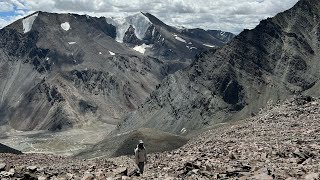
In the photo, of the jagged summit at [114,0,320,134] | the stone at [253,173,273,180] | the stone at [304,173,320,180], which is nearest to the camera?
the stone at [304,173,320,180]

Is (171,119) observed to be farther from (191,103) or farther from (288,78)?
(288,78)

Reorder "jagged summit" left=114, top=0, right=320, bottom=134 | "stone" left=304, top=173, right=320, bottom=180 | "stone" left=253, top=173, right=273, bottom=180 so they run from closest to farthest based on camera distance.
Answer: "stone" left=304, top=173, right=320, bottom=180 → "stone" left=253, top=173, right=273, bottom=180 → "jagged summit" left=114, top=0, right=320, bottom=134

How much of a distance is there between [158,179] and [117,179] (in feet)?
7.30

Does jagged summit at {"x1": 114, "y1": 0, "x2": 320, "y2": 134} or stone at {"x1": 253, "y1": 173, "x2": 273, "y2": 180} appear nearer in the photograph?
stone at {"x1": 253, "y1": 173, "x2": 273, "y2": 180}

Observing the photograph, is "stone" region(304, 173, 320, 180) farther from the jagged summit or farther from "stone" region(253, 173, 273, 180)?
the jagged summit

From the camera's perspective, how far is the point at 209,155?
3378cm

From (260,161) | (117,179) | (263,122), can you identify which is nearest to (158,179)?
(117,179)

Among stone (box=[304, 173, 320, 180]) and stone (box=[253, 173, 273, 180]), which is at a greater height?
stone (box=[253, 173, 273, 180])

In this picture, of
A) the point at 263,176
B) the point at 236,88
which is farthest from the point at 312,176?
the point at 236,88

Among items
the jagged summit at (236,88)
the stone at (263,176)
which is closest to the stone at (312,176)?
the stone at (263,176)

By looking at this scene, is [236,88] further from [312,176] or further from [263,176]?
[312,176]

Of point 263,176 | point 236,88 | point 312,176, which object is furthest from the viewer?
point 236,88

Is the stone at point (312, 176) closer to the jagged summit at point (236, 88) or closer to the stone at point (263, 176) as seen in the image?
the stone at point (263, 176)

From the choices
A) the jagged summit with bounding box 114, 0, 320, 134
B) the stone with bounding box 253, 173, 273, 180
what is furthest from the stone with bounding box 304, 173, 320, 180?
the jagged summit with bounding box 114, 0, 320, 134
